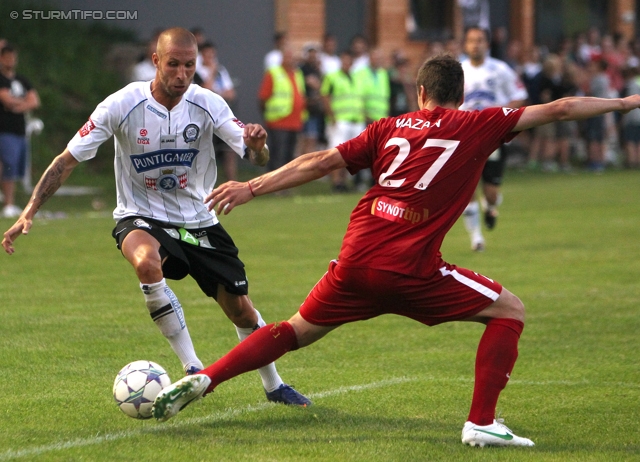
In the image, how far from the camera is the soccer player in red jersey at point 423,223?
5.14m

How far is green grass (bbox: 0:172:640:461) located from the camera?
519cm

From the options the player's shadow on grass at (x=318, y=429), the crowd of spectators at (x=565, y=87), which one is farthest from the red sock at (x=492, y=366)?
the crowd of spectators at (x=565, y=87)

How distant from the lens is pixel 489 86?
1266 cm

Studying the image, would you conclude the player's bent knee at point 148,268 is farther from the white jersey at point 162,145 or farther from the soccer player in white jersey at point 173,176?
the white jersey at point 162,145

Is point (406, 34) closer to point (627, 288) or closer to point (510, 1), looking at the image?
point (510, 1)

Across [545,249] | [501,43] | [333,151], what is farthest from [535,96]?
[333,151]

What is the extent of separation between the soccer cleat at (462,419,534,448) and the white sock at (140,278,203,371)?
1.71 metres

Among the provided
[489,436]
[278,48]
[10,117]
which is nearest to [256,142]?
[489,436]

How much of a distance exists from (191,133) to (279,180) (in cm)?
120

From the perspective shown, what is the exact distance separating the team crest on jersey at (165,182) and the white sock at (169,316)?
0.62 meters

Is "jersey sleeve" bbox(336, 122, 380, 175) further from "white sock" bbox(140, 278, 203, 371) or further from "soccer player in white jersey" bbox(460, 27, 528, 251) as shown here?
"soccer player in white jersey" bbox(460, 27, 528, 251)

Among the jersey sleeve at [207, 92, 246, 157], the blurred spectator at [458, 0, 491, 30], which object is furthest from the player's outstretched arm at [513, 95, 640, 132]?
the blurred spectator at [458, 0, 491, 30]

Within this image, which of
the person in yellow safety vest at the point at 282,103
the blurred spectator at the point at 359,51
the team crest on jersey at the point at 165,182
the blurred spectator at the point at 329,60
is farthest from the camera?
the blurred spectator at the point at 329,60

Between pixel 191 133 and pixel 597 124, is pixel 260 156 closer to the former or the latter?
pixel 191 133
